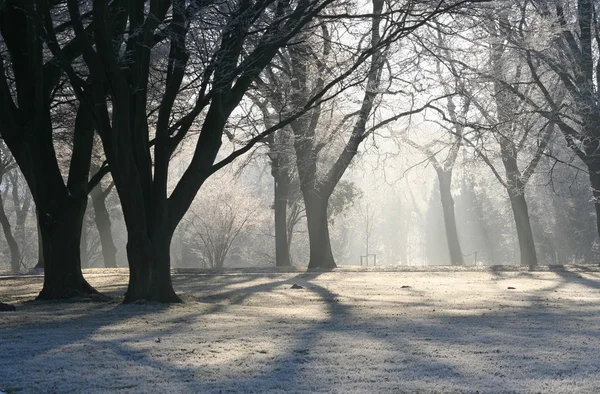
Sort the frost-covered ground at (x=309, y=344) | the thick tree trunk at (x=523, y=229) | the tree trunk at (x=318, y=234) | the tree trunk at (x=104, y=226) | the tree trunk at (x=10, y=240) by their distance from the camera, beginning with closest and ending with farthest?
1. the frost-covered ground at (x=309, y=344)
2. the tree trunk at (x=318, y=234)
3. the thick tree trunk at (x=523, y=229)
4. the tree trunk at (x=104, y=226)
5. the tree trunk at (x=10, y=240)

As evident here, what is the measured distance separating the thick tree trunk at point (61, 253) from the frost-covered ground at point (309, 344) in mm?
865

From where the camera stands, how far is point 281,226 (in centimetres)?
2844

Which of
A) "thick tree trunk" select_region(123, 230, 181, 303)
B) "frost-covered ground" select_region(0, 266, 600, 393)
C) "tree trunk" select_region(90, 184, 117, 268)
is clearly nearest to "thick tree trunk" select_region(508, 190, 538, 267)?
"frost-covered ground" select_region(0, 266, 600, 393)

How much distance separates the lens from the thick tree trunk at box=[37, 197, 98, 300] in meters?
12.1

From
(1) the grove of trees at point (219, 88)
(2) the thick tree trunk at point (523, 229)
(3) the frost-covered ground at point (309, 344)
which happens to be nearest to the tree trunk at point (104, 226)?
(1) the grove of trees at point (219, 88)

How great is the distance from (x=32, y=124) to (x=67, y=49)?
57.2 inches

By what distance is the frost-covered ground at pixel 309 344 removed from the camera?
491cm

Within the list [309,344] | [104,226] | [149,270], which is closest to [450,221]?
[104,226]

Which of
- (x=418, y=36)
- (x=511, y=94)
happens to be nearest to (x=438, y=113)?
(x=511, y=94)

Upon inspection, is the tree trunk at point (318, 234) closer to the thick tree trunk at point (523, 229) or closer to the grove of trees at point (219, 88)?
the grove of trees at point (219, 88)

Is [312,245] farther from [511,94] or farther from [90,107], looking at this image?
[90,107]

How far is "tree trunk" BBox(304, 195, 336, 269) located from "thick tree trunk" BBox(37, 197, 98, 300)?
11.0 m

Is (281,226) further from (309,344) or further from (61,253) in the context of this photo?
(309,344)

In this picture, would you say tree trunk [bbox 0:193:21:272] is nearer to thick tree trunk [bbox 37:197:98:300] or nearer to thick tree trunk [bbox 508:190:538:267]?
thick tree trunk [bbox 508:190:538:267]
